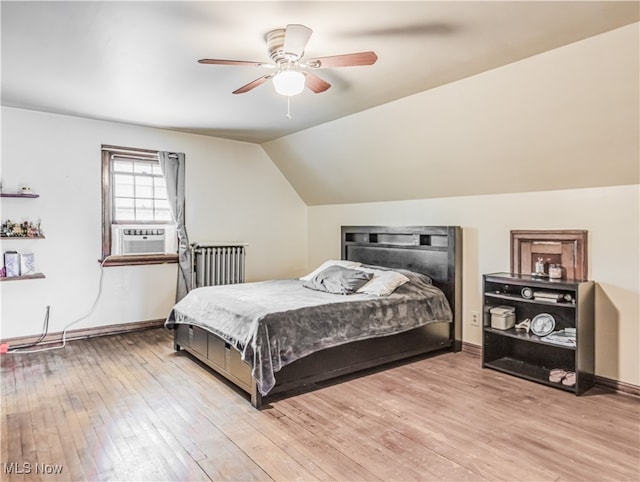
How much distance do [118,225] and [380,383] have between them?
3.41 m

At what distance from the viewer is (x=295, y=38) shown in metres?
2.23

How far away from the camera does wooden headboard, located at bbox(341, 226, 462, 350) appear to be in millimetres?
4281

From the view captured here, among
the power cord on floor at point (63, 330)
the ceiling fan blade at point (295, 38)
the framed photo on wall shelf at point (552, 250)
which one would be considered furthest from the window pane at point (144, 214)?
the framed photo on wall shelf at point (552, 250)

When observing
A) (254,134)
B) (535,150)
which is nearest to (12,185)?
(254,134)

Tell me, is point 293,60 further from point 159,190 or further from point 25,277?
point 25,277

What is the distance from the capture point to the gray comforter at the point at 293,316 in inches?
118

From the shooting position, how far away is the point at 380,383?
3.39 m

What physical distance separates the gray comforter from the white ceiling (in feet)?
5.80

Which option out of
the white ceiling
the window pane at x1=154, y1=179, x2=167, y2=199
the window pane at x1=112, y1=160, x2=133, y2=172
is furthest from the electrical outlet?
the window pane at x1=112, y1=160, x2=133, y2=172

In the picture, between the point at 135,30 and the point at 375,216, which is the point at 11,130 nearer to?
the point at 135,30

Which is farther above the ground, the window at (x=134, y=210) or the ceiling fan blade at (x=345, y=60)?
the ceiling fan blade at (x=345, y=60)

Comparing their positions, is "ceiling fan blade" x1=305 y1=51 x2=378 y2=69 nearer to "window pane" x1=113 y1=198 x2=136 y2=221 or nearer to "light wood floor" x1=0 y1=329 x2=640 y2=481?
"light wood floor" x1=0 y1=329 x2=640 y2=481

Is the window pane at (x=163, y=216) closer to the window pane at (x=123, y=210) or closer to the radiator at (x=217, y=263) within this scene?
the window pane at (x=123, y=210)

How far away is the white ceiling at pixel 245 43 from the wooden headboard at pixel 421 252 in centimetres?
152
